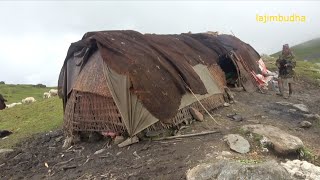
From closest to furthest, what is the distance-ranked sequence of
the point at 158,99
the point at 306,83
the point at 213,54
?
the point at 158,99 < the point at 213,54 < the point at 306,83

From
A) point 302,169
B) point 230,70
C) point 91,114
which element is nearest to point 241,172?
point 302,169

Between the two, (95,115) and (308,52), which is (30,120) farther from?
(308,52)

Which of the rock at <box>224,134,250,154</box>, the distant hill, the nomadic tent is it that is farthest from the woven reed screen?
the distant hill

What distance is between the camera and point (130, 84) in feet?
43.6

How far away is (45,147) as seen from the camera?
600 inches

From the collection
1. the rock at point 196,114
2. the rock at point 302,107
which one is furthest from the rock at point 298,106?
the rock at point 196,114

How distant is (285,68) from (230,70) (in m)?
2.97

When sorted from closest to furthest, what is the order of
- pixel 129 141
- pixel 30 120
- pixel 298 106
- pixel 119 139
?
1. pixel 129 141
2. pixel 119 139
3. pixel 298 106
4. pixel 30 120

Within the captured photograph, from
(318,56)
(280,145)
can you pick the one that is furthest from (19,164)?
(318,56)

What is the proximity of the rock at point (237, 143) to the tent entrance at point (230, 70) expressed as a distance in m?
8.50

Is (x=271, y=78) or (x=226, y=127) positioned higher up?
(x=271, y=78)

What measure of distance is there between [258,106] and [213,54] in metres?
3.45

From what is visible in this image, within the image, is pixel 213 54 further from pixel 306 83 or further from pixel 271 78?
pixel 306 83

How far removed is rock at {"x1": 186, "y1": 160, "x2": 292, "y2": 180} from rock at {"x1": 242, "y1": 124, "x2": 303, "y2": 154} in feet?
7.54
